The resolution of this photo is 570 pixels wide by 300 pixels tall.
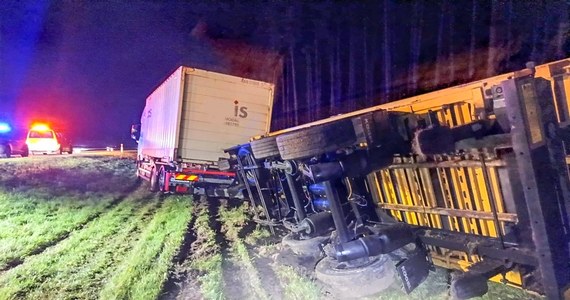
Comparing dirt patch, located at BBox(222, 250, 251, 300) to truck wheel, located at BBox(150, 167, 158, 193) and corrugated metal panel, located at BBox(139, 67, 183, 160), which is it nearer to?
corrugated metal panel, located at BBox(139, 67, 183, 160)

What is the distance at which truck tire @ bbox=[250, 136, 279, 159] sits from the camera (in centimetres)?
348

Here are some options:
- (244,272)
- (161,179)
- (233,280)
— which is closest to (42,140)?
(161,179)

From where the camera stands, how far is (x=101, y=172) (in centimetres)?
1348

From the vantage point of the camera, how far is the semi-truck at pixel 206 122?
322 inches

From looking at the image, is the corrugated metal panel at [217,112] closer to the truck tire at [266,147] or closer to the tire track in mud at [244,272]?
the tire track in mud at [244,272]

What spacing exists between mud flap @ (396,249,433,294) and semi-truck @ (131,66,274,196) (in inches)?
209

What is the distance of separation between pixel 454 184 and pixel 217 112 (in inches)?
254

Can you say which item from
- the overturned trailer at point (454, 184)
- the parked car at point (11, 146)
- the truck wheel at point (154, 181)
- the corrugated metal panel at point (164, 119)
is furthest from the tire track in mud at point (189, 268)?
the parked car at point (11, 146)

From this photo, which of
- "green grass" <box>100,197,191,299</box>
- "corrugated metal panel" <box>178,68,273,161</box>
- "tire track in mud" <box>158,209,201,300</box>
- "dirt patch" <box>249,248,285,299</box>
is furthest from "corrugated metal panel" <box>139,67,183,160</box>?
"dirt patch" <box>249,248,285,299</box>

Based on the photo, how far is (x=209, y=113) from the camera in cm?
839

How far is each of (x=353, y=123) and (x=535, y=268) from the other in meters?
1.60

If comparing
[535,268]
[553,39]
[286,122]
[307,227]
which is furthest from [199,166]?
[286,122]

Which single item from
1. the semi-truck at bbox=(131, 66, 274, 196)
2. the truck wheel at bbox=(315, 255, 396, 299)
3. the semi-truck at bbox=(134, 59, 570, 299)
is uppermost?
the semi-truck at bbox=(131, 66, 274, 196)

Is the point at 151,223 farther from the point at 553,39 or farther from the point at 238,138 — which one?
the point at 553,39
